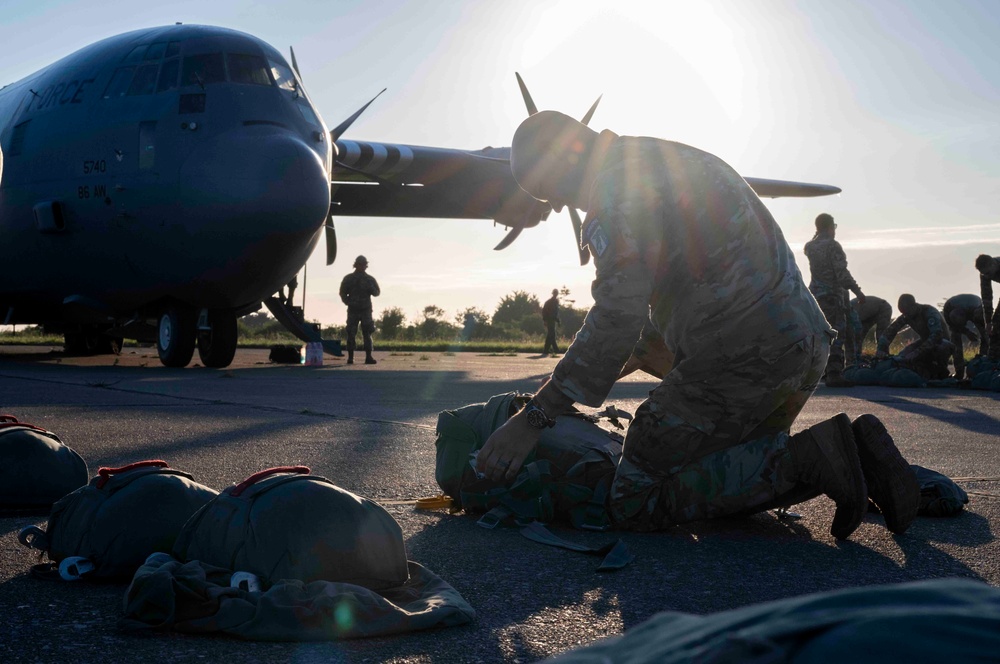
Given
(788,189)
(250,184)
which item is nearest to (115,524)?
(250,184)

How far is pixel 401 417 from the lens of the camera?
7.08 meters

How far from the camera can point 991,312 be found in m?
13.8

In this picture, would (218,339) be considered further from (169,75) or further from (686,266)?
(686,266)

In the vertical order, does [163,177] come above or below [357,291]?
above

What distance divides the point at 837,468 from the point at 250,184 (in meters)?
8.49

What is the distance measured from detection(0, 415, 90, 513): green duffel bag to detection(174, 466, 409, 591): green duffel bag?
127 cm

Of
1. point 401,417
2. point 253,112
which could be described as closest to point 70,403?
point 401,417

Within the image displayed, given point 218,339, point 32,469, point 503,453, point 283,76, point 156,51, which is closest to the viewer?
point 503,453

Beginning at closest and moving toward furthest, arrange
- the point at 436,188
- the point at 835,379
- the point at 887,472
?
the point at 887,472
the point at 835,379
the point at 436,188

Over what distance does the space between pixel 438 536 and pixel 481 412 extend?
587mm

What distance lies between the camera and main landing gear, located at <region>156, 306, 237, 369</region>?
12203 millimetres

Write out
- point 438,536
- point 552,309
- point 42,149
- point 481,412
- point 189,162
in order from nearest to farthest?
point 438,536
point 481,412
point 189,162
point 42,149
point 552,309

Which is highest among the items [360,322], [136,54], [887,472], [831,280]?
[136,54]

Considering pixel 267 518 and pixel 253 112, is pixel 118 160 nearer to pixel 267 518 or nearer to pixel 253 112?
pixel 253 112
